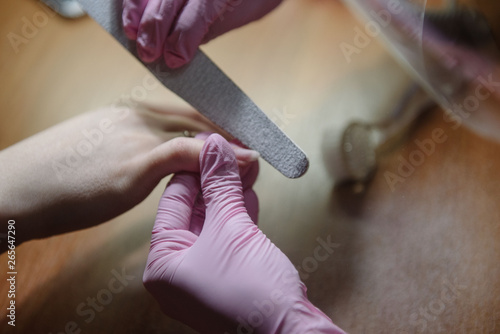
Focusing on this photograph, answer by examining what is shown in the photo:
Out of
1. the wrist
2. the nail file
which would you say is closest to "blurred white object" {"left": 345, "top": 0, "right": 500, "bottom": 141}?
the nail file

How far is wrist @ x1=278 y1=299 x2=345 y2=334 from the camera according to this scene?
0.41 m

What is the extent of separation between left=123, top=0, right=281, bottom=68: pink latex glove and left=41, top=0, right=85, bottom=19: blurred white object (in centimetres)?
20

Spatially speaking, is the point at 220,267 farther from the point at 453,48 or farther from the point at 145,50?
the point at 453,48

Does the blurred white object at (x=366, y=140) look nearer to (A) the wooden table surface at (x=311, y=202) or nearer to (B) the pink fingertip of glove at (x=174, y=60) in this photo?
(A) the wooden table surface at (x=311, y=202)

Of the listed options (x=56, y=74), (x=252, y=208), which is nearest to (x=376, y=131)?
(x=252, y=208)

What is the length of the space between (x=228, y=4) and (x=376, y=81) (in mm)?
275

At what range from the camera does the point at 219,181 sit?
0.49 metres

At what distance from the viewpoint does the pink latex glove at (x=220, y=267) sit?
0.42m

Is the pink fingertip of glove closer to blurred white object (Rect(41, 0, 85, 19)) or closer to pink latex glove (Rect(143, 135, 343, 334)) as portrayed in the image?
pink latex glove (Rect(143, 135, 343, 334))

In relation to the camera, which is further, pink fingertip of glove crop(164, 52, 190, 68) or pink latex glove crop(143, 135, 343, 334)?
pink fingertip of glove crop(164, 52, 190, 68)

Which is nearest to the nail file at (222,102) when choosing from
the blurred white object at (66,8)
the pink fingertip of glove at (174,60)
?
the pink fingertip of glove at (174,60)

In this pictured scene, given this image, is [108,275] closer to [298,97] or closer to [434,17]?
[298,97]

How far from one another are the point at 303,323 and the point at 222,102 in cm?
30

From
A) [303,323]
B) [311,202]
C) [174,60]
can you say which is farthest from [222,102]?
[303,323]
